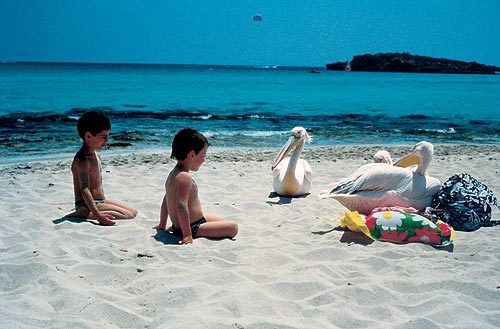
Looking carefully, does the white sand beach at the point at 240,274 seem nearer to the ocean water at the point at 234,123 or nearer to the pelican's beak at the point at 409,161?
the pelican's beak at the point at 409,161

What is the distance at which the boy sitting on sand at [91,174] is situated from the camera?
5301 millimetres

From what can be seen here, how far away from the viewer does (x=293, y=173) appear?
7.01 metres

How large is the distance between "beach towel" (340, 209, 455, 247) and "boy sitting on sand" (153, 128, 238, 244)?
52.0 inches

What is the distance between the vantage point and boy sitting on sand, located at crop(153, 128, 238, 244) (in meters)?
4.75

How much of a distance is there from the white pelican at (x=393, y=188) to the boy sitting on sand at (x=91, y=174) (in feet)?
7.95

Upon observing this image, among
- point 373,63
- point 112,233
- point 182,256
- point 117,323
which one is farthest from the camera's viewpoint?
point 373,63

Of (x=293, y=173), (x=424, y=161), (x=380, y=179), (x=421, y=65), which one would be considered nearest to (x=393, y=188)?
(x=380, y=179)

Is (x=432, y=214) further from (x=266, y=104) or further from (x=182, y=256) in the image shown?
(x=266, y=104)

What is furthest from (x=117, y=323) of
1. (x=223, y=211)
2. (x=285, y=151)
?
(x=285, y=151)

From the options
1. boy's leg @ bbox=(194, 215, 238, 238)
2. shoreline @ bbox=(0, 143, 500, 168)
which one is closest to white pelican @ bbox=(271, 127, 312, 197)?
boy's leg @ bbox=(194, 215, 238, 238)

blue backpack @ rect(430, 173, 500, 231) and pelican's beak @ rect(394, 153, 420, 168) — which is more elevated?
pelican's beak @ rect(394, 153, 420, 168)

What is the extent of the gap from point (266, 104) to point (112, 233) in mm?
23513

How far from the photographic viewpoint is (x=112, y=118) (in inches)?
770

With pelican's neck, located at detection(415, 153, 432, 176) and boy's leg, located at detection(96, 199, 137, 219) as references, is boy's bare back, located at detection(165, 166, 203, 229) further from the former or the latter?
pelican's neck, located at detection(415, 153, 432, 176)
